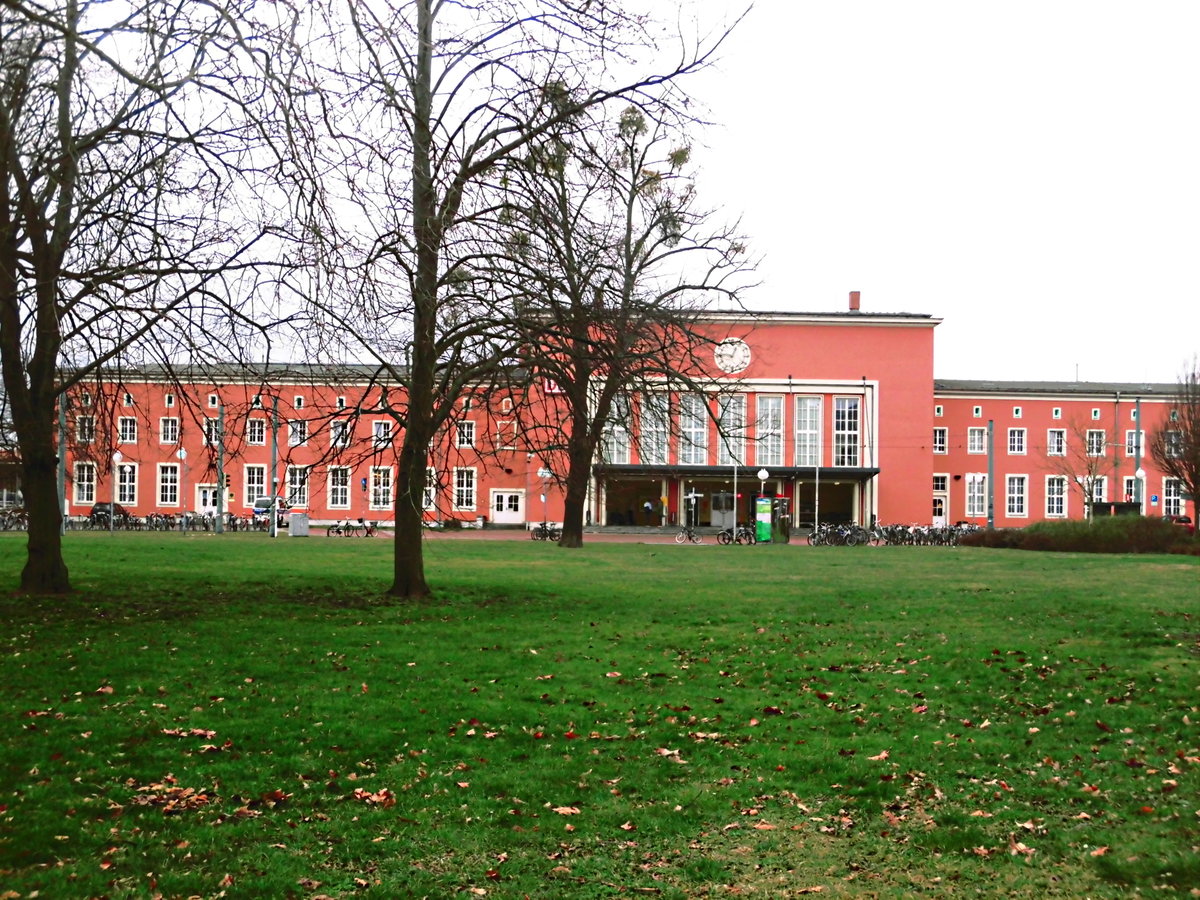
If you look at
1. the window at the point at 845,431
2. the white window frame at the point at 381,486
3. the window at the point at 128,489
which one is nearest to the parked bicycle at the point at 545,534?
the white window frame at the point at 381,486

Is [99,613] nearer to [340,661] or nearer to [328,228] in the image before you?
[340,661]

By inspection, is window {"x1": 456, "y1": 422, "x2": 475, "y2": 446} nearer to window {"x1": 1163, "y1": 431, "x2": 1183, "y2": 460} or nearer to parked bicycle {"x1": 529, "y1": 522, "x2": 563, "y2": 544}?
parked bicycle {"x1": 529, "y1": 522, "x2": 563, "y2": 544}

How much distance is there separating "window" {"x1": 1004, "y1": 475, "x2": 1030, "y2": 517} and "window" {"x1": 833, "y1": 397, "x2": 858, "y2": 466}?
13.5 m

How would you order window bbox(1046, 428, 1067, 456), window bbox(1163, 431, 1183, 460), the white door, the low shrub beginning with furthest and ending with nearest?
window bbox(1046, 428, 1067, 456) → the white door → window bbox(1163, 431, 1183, 460) → the low shrub

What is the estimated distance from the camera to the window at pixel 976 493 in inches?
2987

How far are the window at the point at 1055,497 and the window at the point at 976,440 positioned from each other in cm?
460

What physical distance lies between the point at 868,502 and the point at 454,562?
1782 inches

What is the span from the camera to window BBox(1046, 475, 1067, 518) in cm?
7500

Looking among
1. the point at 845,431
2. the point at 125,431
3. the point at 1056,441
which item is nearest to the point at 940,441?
the point at 1056,441

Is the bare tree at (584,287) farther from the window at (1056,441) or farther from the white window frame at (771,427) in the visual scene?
the window at (1056,441)

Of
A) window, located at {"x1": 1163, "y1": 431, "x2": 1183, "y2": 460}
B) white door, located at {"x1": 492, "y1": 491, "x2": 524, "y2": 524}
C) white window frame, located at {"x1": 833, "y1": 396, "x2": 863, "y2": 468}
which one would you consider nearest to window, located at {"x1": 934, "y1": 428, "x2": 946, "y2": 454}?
white window frame, located at {"x1": 833, "y1": 396, "x2": 863, "y2": 468}

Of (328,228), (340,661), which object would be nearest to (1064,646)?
(340,661)

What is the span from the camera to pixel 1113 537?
38.6m

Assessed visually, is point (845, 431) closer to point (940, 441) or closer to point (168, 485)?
point (940, 441)
